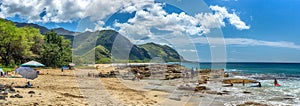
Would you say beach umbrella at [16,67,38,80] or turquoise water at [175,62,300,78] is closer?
beach umbrella at [16,67,38,80]

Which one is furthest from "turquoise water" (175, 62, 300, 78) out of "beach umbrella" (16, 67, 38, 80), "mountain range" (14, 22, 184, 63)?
"beach umbrella" (16, 67, 38, 80)

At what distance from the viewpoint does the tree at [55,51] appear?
49019 millimetres

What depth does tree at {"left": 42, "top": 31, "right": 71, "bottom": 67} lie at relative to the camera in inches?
1930

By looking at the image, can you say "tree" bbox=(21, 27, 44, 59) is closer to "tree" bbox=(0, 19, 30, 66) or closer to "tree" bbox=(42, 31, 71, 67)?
"tree" bbox=(42, 31, 71, 67)

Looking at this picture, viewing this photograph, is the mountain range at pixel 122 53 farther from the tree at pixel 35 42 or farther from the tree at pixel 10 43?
the tree at pixel 10 43

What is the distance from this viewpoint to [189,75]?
45906 mm

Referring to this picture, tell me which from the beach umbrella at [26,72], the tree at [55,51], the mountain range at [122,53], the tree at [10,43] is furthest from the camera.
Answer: the mountain range at [122,53]

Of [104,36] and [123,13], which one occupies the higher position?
[104,36]

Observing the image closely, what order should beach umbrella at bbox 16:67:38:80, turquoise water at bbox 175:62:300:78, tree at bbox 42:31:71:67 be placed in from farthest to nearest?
1. turquoise water at bbox 175:62:300:78
2. tree at bbox 42:31:71:67
3. beach umbrella at bbox 16:67:38:80

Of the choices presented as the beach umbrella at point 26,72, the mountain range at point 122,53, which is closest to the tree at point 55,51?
the beach umbrella at point 26,72

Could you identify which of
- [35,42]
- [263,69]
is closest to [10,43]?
[35,42]

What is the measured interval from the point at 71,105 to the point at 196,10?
30.0ft

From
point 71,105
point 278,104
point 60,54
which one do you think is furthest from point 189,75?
point 71,105

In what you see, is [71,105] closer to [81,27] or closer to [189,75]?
[81,27]
